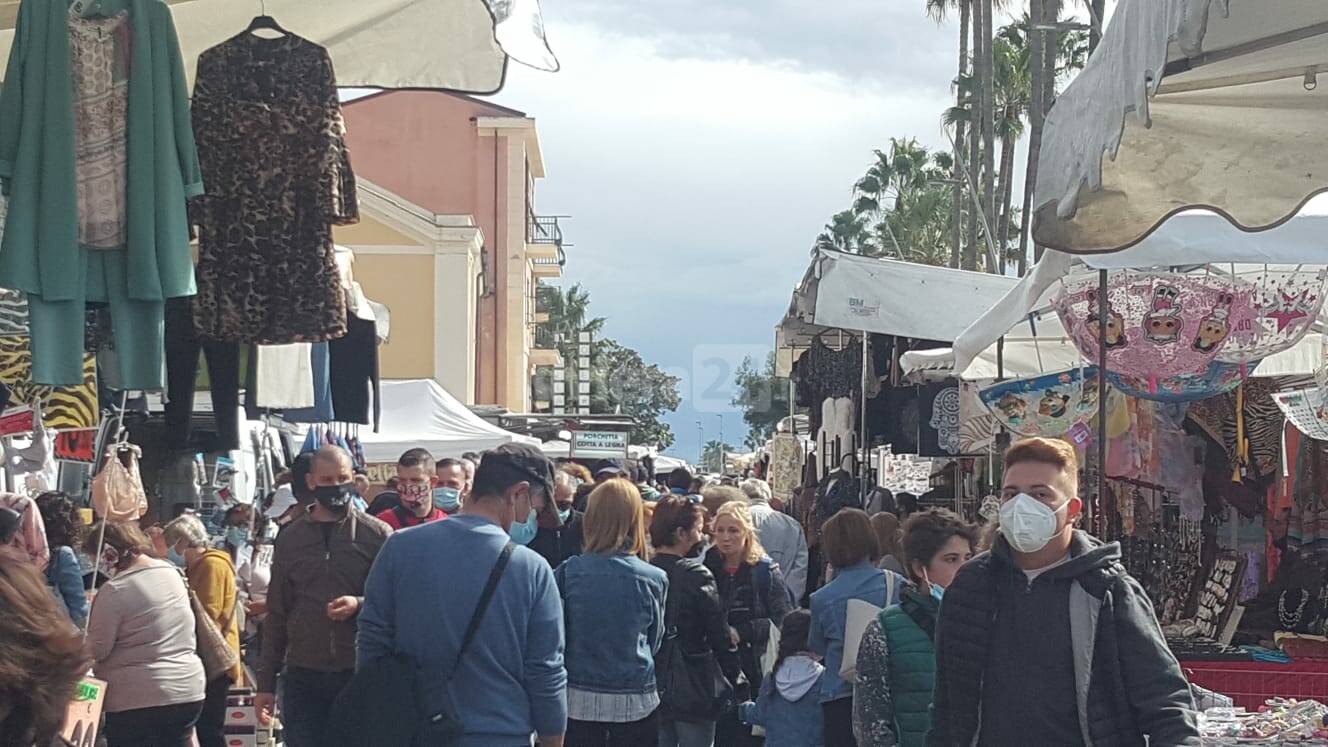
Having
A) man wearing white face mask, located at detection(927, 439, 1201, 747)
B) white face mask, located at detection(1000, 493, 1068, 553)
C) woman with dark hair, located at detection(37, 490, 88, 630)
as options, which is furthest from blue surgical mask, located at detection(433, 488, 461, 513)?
white face mask, located at detection(1000, 493, 1068, 553)

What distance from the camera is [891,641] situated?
5.42 metres

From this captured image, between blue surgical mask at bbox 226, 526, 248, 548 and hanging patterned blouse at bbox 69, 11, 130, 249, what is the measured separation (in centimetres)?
791

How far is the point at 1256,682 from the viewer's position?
22.7ft

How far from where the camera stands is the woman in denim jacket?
6.99 m

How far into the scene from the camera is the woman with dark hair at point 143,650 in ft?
22.2

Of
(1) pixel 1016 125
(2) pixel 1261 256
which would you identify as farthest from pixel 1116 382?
(1) pixel 1016 125

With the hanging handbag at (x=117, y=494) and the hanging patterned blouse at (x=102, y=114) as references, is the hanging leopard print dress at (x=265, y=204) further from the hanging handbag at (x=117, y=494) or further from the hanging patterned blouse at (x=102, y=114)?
the hanging handbag at (x=117, y=494)

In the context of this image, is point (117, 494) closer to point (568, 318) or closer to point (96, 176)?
point (96, 176)

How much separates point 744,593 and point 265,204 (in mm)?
4196

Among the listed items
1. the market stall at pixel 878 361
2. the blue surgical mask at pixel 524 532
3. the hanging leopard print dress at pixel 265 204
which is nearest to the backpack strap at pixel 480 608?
the hanging leopard print dress at pixel 265 204

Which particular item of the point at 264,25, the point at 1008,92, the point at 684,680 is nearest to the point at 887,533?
the point at 684,680

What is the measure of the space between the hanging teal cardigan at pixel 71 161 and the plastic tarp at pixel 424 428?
521 inches

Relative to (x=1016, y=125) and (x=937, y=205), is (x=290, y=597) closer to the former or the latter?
(x=1016, y=125)

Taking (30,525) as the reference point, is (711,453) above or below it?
below
